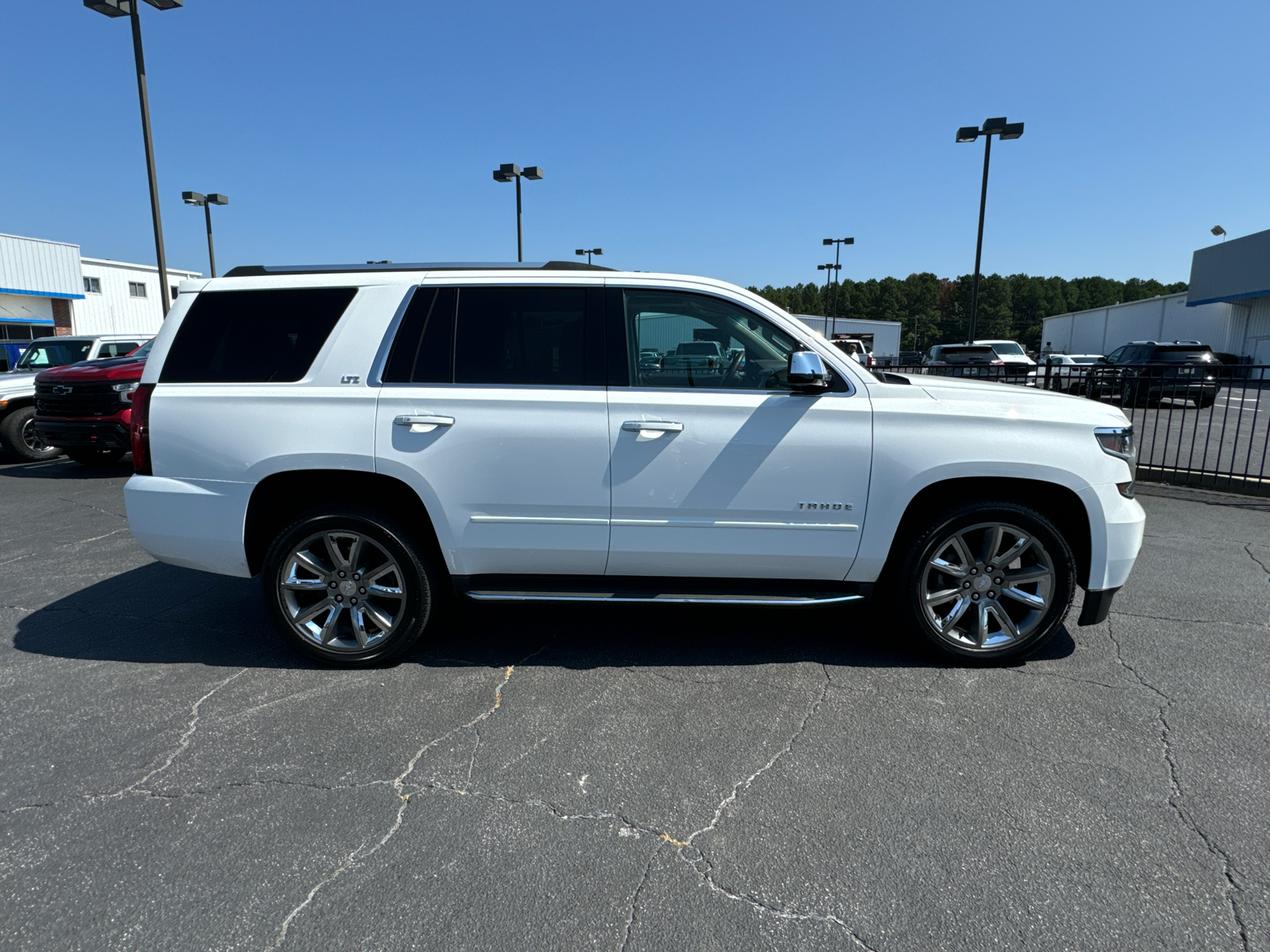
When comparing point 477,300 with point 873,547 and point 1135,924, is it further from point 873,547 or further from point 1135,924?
point 1135,924

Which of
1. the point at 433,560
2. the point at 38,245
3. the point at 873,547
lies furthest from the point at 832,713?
the point at 38,245

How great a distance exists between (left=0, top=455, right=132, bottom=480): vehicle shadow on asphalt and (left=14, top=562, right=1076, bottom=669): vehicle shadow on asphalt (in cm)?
596

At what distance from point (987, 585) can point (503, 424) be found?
8.28 ft

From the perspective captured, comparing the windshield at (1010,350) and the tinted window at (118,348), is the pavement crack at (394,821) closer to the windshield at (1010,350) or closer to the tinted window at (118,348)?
the tinted window at (118,348)

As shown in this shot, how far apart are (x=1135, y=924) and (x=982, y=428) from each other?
6.85 ft

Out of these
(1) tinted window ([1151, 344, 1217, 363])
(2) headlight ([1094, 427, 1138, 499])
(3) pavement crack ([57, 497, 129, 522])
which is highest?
(1) tinted window ([1151, 344, 1217, 363])

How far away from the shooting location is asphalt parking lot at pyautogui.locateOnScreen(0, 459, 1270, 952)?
2172 millimetres

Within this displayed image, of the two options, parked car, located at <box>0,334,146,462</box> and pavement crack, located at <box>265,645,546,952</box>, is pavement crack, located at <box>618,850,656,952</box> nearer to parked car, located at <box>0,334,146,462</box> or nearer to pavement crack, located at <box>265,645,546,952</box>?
pavement crack, located at <box>265,645,546,952</box>

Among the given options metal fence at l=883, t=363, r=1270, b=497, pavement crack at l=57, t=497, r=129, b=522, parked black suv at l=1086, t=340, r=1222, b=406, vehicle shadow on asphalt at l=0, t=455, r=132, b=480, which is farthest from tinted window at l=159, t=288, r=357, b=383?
parked black suv at l=1086, t=340, r=1222, b=406

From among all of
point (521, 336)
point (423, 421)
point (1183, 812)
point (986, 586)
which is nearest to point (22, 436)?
point (423, 421)

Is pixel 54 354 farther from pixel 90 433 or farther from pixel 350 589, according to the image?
pixel 350 589

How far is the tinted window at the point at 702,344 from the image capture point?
12.1ft

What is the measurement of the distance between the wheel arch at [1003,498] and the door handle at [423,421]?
2.24 m

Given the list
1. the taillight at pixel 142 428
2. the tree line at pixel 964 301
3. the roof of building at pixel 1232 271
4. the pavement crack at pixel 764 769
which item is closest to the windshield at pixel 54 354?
the taillight at pixel 142 428
